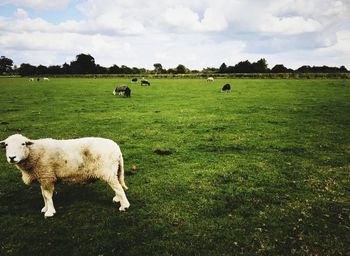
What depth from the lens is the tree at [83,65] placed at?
15450 cm

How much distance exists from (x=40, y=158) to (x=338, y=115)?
20681 millimetres

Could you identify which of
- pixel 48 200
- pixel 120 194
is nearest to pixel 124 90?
pixel 48 200

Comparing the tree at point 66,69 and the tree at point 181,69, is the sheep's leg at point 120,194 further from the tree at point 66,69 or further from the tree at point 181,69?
the tree at point 66,69

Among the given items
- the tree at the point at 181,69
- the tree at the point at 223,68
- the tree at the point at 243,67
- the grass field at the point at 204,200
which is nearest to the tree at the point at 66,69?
the tree at the point at 181,69

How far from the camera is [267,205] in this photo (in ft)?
27.4

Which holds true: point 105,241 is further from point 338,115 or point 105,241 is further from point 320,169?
point 338,115

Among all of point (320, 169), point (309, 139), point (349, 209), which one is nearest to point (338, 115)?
point (309, 139)

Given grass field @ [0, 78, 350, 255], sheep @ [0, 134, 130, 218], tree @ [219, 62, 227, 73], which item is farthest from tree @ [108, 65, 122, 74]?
sheep @ [0, 134, 130, 218]

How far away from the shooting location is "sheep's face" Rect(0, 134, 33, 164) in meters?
7.31

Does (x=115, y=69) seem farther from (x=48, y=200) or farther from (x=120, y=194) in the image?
(x=120, y=194)

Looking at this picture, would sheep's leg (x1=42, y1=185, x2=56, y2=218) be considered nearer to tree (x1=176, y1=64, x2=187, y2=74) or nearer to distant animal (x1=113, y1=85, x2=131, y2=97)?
distant animal (x1=113, y1=85, x2=131, y2=97)

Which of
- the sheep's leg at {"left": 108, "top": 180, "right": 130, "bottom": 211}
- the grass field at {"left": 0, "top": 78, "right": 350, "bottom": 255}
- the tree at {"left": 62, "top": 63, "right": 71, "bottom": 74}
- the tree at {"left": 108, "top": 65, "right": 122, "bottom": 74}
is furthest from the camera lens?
the tree at {"left": 108, "top": 65, "right": 122, "bottom": 74}

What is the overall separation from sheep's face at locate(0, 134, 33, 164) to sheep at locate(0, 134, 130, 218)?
0.14m

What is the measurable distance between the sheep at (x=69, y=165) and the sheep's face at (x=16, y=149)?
0.46ft
